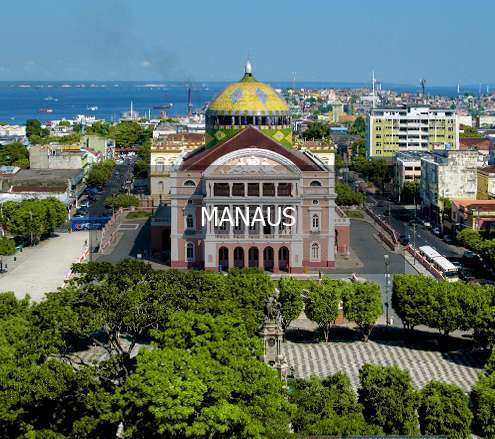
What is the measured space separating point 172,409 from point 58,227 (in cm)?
7342

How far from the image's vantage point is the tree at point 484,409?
4091 centimetres

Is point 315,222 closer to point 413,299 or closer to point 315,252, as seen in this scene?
point 315,252

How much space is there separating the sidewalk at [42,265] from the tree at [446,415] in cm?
3826

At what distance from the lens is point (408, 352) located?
57.8m

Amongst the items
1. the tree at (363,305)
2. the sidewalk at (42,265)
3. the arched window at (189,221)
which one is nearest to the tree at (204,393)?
the tree at (363,305)

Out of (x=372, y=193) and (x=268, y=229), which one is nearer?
(x=268, y=229)

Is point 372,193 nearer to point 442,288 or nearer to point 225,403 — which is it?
point 442,288

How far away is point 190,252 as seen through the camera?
82062 millimetres

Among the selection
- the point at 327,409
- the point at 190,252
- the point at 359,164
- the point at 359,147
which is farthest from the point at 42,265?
the point at 359,147

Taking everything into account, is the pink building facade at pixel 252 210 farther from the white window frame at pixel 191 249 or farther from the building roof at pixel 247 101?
the building roof at pixel 247 101

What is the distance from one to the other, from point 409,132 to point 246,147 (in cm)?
8008

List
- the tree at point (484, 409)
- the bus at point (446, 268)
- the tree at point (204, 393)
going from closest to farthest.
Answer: the tree at point (204, 393)
the tree at point (484, 409)
the bus at point (446, 268)

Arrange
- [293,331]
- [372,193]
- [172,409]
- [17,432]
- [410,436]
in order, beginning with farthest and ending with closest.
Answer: [372,193] < [293,331] < [17,432] < [410,436] < [172,409]

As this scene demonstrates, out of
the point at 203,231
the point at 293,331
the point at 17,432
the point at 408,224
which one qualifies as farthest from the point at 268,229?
the point at 17,432
